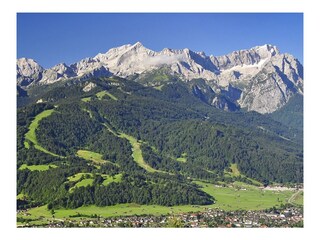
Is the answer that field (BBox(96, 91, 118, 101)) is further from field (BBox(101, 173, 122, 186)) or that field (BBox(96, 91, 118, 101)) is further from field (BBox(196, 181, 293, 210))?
field (BBox(101, 173, 122, 186))

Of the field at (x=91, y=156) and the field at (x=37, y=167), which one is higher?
the field at (x=91, y=156)

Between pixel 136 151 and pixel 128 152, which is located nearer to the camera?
pixel 128 152

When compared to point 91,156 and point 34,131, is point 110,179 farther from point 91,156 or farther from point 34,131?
point 34,131

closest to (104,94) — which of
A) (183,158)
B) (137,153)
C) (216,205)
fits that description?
(137,153)

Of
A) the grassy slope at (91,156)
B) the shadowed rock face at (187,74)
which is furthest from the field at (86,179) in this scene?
the shadowed rock face at (187,74)

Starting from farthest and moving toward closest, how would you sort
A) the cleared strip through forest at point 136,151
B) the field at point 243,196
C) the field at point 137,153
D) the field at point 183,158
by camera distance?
the field at point 183,158, the cleared strip through forest at point 136,151, the field at point 137,153, the field at point 243,196

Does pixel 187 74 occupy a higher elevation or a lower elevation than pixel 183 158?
higher

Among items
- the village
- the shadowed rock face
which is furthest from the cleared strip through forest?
the shadowed rock face

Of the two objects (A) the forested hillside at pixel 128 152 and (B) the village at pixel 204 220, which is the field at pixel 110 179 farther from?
(B) the village at pixel 204 220
